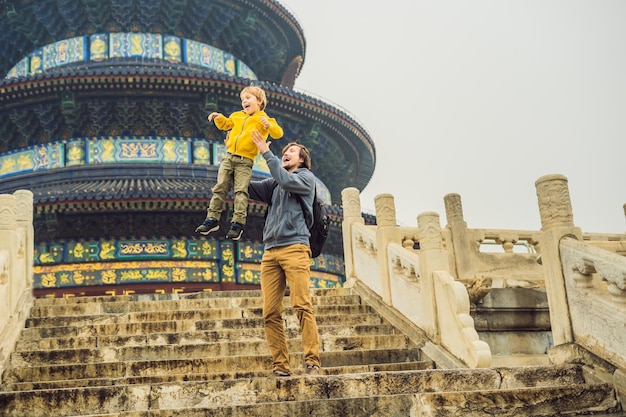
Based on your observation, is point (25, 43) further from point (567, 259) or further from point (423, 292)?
point (567, 259)

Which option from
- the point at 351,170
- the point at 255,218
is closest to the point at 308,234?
the point at 255,218

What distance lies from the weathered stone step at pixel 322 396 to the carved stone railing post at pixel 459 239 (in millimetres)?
5673

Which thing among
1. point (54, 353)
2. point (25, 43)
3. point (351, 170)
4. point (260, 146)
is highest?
point (25, 43)

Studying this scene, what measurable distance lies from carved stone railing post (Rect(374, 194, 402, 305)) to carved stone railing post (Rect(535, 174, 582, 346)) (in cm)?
282

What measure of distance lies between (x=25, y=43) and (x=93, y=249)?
927 centimetres

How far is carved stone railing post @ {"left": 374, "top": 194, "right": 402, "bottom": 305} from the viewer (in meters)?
8.99

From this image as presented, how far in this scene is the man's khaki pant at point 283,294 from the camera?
5.06 metres

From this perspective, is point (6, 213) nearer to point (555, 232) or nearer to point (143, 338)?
point (143, 338)

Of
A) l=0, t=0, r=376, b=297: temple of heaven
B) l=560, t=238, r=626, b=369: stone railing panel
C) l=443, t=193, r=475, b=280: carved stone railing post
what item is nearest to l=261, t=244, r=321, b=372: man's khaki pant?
l=560, t=238, r=626, b=369: stone railing panel

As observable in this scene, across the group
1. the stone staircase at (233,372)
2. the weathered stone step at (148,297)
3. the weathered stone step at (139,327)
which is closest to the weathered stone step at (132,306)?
the stone staircase at (233,372)

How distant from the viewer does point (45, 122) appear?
731 inches

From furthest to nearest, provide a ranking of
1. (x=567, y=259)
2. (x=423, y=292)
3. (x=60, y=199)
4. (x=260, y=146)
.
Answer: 1. (x=60, y=199)
2. (x=423, y=292)
3. (x=567, y=259)
4. (x=260, y=146)

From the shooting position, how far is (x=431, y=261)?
7695 millimetres

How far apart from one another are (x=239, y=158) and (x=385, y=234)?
146 inches
